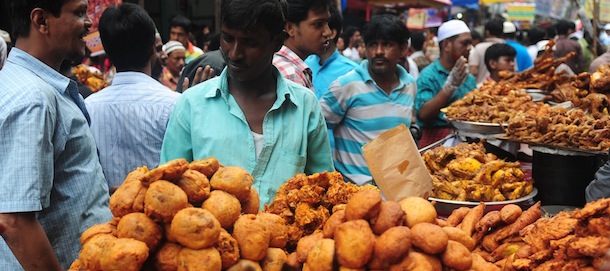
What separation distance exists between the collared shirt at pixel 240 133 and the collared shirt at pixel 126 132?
0.75 metres

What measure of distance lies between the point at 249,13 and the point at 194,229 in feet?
3.48

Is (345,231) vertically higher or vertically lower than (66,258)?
higher

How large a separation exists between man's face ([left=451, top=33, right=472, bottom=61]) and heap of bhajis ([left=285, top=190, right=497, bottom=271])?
4.72m

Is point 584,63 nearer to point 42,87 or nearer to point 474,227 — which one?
point 474,227

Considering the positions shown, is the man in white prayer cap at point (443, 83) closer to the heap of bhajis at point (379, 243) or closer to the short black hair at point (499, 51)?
the short black hair at point (499, 51)

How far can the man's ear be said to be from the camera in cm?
229

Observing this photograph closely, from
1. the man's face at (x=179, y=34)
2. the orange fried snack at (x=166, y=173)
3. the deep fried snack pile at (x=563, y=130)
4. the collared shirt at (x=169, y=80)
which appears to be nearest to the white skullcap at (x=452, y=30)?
the deep fried snack pile at (x=563, y=130)

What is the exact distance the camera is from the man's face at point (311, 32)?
3.88 meters

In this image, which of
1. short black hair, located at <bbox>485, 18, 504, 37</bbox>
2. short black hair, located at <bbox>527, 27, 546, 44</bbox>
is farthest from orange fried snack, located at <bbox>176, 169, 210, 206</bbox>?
short black hair, located at <bbox>527, 27, 546, 44</bbox>

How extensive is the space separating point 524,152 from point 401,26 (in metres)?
1.39

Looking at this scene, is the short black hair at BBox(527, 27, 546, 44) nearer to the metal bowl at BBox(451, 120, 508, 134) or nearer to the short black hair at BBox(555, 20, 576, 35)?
the short black hair at BBox(555, 20, 576, 35)

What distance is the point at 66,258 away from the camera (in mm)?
2346

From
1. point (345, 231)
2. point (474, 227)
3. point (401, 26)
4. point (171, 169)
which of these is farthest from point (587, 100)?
point (171, 169)

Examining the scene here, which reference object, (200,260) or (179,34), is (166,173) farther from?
(179,34)
